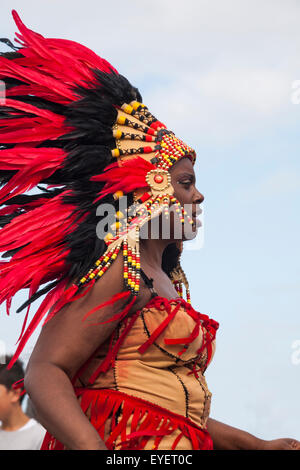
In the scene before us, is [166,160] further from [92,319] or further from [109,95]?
[92,319]

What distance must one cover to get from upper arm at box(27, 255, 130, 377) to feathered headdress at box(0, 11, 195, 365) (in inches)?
2.0

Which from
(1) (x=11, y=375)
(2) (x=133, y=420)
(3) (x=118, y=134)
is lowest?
(1) (x=11, y=375)

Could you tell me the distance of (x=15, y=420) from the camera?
4.81m

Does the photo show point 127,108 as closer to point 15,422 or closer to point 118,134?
point 118,134

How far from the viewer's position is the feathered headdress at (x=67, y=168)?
299 centimetres

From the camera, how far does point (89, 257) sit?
2.99 m

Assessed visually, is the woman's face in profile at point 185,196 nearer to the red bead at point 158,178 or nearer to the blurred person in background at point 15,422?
the red bead at point 158,178

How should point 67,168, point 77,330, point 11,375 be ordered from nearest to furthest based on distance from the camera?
point 77,330, point 67,168, point 11,375

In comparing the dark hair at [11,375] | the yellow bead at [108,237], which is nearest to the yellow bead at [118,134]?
the yellow bead at [108,237]

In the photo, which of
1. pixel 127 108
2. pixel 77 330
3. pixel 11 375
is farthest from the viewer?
pixel 11 375

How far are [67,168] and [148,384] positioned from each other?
1.03 metres

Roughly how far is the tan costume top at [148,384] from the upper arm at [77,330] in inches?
5.2

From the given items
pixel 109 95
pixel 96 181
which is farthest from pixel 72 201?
pixel 109 95

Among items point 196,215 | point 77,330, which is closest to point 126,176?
point 196,215
